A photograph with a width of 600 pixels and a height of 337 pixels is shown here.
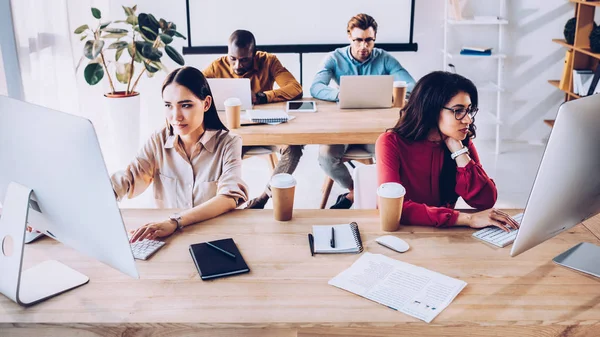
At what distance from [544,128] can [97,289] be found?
443 centimetres

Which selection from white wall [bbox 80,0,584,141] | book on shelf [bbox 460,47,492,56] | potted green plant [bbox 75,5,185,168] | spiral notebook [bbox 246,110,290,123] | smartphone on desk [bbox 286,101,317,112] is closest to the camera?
spiral notebook [bbox 246,110,290,123]

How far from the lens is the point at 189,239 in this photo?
1.63 metres

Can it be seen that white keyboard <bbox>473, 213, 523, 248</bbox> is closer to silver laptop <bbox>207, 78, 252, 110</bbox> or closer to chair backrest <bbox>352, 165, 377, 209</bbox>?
chair backrest <bbox>352, 165, 377, 209</bbox>

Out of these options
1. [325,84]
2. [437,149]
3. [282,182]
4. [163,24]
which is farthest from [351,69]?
[282,182]

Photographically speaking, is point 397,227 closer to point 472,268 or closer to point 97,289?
point 472,268

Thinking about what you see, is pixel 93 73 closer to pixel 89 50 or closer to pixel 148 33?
pixel 89 50

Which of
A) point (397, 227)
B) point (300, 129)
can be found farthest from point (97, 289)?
point (300, 129)

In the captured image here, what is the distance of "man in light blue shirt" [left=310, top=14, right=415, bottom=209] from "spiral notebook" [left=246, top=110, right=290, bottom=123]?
0.47 metres

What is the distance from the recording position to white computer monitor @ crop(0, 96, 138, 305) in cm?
121

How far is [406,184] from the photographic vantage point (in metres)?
2.03

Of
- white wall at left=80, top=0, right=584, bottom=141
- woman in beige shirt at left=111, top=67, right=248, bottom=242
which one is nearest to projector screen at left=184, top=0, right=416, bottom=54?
white wall at left=80, top=0, right=584, bottom=141

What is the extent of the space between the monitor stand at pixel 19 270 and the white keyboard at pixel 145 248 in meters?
0.15

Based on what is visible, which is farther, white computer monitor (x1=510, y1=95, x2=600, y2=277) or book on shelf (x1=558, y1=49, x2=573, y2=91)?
book on shelf (x1=558, y1=49, x2=573, y2=91)

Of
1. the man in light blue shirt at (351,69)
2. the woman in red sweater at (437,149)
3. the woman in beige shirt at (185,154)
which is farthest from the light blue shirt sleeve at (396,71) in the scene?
the woman in beige shirt at (185,154)
